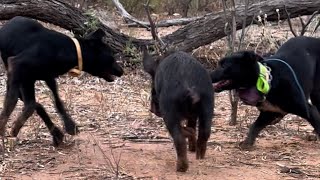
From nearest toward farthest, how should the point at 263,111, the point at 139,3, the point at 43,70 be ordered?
the point at 43,70 < the point at 263,111 < the point at 139,3

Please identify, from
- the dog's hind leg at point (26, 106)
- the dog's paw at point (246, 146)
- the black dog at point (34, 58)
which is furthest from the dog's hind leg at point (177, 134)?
the dog's hind leg at point (26, 106)

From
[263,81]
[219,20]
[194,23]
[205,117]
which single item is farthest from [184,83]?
[194,23]

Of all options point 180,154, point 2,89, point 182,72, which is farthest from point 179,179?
point 2,89

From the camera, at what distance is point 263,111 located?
6395mm

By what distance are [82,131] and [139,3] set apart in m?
10.7

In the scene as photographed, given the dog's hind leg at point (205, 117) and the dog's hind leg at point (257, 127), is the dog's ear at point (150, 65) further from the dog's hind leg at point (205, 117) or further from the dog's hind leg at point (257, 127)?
the dog's hind leg at point (257, 127)

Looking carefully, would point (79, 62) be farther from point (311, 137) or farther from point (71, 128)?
point (311, 137)

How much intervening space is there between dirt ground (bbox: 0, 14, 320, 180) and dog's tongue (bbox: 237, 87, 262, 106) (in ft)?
1.63

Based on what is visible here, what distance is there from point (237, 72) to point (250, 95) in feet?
0.86

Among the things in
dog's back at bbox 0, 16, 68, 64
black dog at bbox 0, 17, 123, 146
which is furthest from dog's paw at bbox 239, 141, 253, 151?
dog's back at bbox 0, 16, 68, 64

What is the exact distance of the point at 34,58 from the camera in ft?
19.3

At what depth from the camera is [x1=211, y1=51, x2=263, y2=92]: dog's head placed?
5.84m

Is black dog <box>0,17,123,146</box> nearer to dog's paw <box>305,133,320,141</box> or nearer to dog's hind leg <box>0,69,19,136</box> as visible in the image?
dog's hind leg <box>0,69,19,136</box>

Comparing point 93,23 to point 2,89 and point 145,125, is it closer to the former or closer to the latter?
point 2,89
